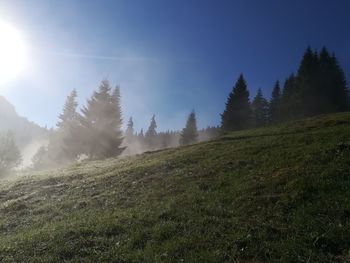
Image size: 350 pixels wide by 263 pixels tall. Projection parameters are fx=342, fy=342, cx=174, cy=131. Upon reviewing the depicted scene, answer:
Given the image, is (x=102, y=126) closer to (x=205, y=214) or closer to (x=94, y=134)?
(x=94, y=134)

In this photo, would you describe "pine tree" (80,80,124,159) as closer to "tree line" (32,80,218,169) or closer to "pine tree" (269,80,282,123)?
"tree line" (32,80,218,169)

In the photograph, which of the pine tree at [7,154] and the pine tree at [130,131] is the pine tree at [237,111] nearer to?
the pine tree at [7,154]

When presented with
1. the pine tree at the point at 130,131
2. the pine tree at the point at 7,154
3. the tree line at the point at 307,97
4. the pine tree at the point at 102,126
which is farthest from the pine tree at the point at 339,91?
the pine tree at the point at 130,131

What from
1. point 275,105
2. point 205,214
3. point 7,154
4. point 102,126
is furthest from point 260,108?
point 205,214

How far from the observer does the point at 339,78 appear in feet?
271

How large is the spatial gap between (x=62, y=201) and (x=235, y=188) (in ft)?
41.4

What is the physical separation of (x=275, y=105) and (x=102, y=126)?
5475 centimetres

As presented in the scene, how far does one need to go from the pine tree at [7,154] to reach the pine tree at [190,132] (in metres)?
42.3

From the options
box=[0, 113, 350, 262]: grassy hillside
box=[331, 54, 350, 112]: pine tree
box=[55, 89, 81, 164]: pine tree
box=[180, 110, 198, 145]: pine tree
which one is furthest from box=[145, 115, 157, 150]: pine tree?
box=[0, 113, 350, 262]: grassy hillside

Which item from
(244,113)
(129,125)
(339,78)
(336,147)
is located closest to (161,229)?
(336,147)

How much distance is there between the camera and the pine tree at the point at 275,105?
8964 cm

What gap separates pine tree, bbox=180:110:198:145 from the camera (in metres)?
95.2

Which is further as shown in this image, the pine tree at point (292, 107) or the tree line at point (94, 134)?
the pine tree at point (292, 107)

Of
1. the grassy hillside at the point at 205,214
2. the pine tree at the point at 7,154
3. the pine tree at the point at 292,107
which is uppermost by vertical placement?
the pine tree at the point at 292,107
